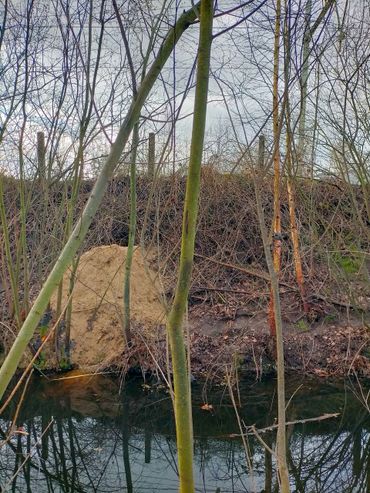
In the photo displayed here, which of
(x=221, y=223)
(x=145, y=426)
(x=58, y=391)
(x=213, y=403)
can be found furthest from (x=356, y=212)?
(x=221, y=223)

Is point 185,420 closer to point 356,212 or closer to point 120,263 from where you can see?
point 356,212

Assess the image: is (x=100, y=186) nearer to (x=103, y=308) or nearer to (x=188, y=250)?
(x=188, y=250)

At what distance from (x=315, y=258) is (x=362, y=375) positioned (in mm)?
2615

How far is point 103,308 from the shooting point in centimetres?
739

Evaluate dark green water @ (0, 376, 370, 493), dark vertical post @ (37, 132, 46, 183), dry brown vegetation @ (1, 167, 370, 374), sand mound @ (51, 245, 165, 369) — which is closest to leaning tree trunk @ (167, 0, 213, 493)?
dark green water @ (0, 376, 370, 493)

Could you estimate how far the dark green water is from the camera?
4.03 metres

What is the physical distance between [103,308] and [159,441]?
2902 mm

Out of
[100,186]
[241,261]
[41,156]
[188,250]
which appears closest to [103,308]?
[41,156]

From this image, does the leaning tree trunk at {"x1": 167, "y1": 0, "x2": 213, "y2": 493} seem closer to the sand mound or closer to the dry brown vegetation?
the dry brown vegetation

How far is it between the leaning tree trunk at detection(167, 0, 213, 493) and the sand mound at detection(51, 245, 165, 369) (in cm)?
483

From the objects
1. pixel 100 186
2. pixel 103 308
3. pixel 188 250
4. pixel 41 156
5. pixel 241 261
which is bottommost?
pixel 103 308

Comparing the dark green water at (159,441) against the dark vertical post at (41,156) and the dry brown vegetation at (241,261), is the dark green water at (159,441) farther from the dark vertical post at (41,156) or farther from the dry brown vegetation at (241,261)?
the dark vertical post at (41,156)

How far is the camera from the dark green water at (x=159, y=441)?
403cm

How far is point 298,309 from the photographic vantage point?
7.75 meters
